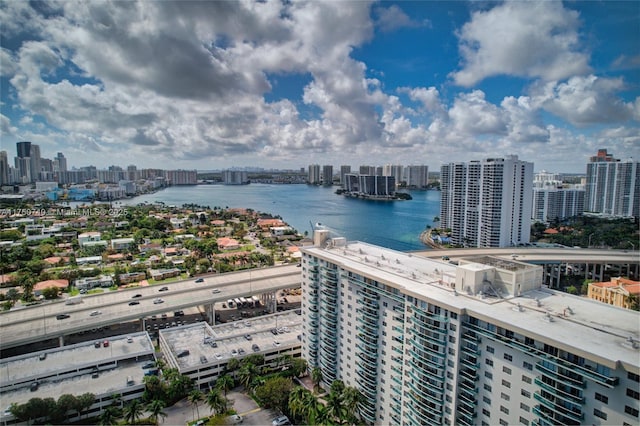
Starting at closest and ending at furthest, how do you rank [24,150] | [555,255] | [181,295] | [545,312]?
[545,312] → [181,295] → [555,255] → [24,150]

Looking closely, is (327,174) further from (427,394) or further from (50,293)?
(427,394)

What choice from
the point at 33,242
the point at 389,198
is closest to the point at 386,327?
the point at 33,242

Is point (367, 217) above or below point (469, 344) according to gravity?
below

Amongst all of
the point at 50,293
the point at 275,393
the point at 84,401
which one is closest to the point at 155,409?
the point at 84,401

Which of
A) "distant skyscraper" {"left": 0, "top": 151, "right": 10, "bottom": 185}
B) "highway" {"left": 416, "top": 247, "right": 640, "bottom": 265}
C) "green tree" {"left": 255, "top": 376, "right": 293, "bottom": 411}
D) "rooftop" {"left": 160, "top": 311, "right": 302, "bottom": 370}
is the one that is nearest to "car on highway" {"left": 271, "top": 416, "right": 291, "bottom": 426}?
"green tree" {"left": 255, "top": 376, "right": 293, "bottom": 411}

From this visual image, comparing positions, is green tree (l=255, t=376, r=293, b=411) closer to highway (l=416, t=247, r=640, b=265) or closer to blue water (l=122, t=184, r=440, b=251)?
highway (l=416, t=247, r=640, b=265)

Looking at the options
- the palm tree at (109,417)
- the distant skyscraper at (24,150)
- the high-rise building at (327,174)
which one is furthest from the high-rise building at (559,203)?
the high-rise building at (327,174)
